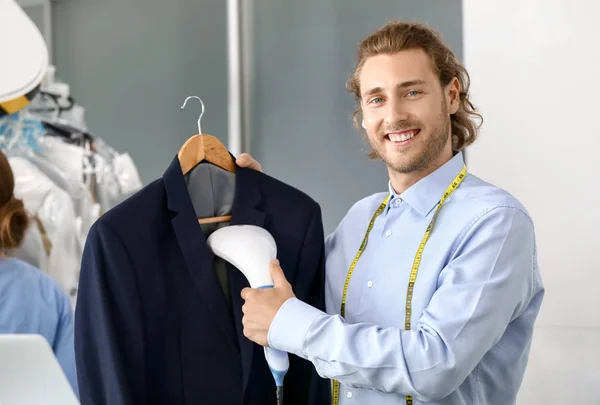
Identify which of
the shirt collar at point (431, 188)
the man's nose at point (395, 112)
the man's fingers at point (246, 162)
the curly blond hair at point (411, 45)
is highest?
the curly blond hair at point (411, 45)

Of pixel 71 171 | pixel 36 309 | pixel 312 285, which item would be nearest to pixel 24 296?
pixel 36 309

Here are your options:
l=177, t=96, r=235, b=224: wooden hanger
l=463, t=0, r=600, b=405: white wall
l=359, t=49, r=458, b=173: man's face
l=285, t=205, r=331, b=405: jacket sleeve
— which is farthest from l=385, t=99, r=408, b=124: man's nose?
l=463, t=0, r=600, b=405: white wall

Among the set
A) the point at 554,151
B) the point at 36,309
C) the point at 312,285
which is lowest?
the point at 36,309

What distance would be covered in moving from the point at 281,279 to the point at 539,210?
1.34 metres

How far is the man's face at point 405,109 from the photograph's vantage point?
65.7 inches

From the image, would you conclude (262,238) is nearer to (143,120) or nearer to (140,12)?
(143,120)

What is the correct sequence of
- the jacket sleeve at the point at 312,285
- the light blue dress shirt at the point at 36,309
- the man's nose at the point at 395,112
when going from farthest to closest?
the light blue dress shirt at the point at 36,309 < the jacket sleeve at the point at 312,285 < the man's nose at the point at 395,112

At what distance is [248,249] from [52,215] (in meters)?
1.33

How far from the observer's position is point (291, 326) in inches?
57.4

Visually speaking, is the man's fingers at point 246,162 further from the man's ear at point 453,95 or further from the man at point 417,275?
the man's ear at point 453,95

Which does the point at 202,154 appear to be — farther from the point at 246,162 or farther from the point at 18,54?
the point at 18,54

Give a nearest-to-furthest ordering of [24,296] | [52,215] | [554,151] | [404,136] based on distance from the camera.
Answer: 1. [404,136]
2. [24,296]
3. [554,151]
4. [52,215]

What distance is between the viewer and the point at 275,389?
5.74 feet

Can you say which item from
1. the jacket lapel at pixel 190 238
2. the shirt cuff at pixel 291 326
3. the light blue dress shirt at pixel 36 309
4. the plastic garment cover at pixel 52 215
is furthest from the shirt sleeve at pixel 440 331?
the plastic garment cover at pixel 52 215
